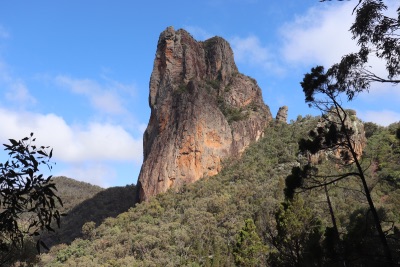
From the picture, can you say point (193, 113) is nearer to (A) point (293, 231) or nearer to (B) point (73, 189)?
(A) point (293, 231)

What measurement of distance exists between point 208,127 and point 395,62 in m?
71.1

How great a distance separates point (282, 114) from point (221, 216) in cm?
5063

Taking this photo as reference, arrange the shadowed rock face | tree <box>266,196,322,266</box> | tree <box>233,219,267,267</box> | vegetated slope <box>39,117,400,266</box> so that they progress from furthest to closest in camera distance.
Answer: the shadowed rock face < vegetated slope <box>39,117,400,266</box> < tree <box>233,219,267,267</box> < tree <box>266,196,322,266</box>

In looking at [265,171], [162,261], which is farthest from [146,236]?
[265,171]

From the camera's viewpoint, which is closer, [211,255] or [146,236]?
[211,255]

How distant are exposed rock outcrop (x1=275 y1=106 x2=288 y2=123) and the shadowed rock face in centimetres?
255

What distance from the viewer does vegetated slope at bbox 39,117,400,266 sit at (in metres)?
47.8

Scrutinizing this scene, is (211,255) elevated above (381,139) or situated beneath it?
situated beneath

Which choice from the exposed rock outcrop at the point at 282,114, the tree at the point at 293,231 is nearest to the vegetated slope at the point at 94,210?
the exposed rock outcrop at the point at 282,114

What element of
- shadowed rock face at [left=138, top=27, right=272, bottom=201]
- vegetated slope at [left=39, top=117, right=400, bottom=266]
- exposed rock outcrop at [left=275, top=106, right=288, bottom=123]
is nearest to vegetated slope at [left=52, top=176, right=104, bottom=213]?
shadowed rock face at [left=138, top=27, right=272, bottom=201]

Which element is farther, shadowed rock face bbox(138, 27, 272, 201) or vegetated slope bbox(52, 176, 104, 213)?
vegetated slope bbox(52, 176, 104, 213)

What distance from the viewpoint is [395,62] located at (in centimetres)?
1115

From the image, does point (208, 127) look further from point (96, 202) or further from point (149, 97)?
point (96, 202)

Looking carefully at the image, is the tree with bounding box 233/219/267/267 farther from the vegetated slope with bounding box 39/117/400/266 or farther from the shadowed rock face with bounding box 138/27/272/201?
the shadowed rock face with bounding box 138/27/272/201
